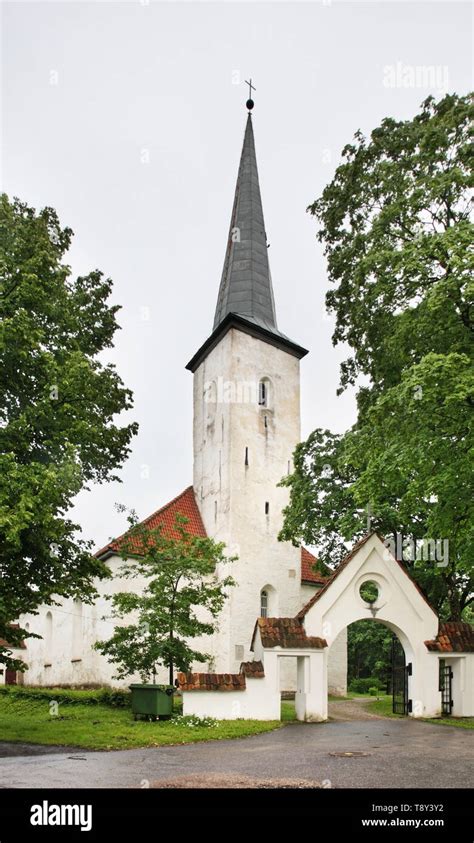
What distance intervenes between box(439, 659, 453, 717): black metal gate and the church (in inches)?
341

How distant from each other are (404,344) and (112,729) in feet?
32.1

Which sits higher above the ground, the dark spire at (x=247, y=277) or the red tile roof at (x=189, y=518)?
the dark spire at (x=247, y=277)

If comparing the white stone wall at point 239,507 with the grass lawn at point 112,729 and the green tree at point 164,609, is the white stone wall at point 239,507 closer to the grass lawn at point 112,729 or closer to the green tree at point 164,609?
the grass lawn at point 112,729

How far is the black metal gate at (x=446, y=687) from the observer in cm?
1798

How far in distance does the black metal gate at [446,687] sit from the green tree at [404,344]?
252cm

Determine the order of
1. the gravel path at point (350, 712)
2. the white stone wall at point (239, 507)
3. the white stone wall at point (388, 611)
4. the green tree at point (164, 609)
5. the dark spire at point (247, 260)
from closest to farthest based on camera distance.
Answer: the green tree at point (164, 609) < the white stone wall at point (388, 611) < the gravel path at point (350, 712) < the white stone wall at point (239, 507) < the dark spire at point (247, 260)

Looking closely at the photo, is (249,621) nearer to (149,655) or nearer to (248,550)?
(248,550)

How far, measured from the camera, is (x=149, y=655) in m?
16.2

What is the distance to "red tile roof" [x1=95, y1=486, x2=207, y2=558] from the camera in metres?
27.3

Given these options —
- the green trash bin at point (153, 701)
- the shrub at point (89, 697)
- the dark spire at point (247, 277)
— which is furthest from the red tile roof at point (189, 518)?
the green trash bin at point (153, 701)

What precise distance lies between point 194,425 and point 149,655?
55.0 feet

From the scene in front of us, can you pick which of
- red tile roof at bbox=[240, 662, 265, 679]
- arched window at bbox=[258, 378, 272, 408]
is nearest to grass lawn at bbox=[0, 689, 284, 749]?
red tile roof at bbox=[240, 662, 265, 679]

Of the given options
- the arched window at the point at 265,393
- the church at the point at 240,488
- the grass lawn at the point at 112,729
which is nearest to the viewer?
the grass lawn at the point at 112,729
